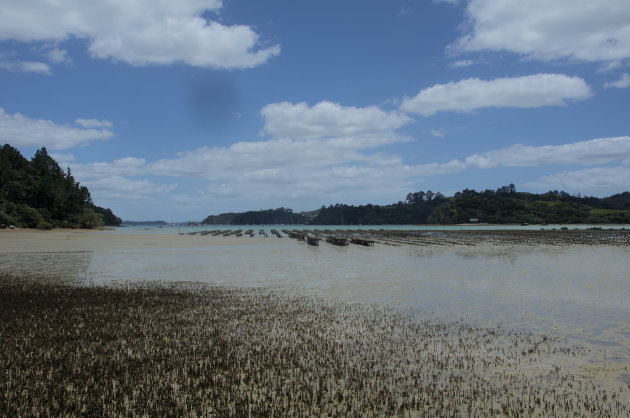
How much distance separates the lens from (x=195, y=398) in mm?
6953

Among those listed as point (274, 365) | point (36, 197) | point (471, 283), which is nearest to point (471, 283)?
point (471, 283)

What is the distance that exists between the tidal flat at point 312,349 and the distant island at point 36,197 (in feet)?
258

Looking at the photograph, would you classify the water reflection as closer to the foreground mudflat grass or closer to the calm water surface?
the calm water surface

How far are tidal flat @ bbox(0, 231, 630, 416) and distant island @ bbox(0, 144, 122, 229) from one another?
78658 millimetres

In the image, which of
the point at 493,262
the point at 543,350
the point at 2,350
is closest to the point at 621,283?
the point at 493,262

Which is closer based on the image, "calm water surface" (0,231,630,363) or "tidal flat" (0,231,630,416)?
"tidal flat" (0,231,630,416)

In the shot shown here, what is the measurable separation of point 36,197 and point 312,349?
106914mm

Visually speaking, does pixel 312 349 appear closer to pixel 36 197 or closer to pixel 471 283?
pixel 471 283

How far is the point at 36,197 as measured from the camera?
310 feet

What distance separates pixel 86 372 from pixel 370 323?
784 cm

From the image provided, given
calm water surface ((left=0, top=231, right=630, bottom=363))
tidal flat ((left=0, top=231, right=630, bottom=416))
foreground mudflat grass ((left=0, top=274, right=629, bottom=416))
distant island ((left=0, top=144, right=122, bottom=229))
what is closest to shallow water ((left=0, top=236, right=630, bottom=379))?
calm water surface ((left=0, top=231, right=630, bottom=363))

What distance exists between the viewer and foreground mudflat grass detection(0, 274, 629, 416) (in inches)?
268

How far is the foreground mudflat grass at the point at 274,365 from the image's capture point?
6809 mm

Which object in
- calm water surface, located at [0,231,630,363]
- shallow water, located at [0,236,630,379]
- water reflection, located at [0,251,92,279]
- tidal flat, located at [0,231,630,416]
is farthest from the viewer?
water reflection, located at [0,251,92,279]
